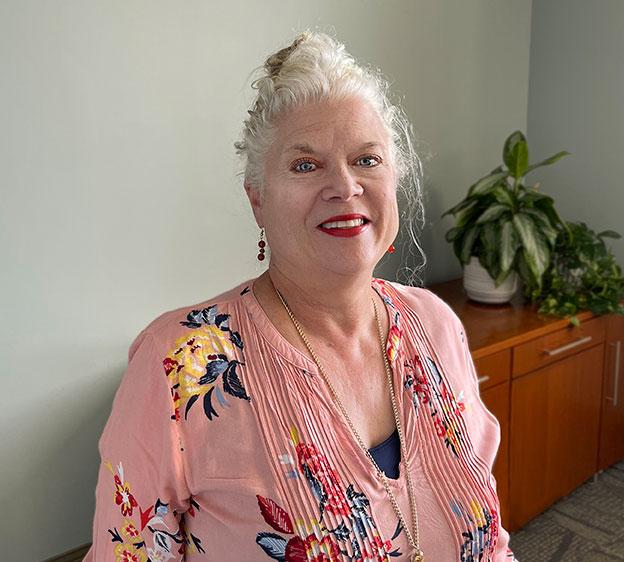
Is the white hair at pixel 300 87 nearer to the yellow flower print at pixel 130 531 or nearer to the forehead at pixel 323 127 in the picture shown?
the forehead at pixel 323 127

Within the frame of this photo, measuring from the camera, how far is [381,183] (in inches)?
45.6

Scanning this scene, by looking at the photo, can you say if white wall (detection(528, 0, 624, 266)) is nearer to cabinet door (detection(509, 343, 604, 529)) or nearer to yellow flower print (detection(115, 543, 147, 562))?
cabinet door (detection(509, 343, 604, 529))

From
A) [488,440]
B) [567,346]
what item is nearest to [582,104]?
[567,346]

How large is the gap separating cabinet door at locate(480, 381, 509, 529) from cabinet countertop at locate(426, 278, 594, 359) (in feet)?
0.52

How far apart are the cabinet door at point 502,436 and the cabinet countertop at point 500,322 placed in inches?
6.2

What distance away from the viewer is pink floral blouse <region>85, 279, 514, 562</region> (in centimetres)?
103

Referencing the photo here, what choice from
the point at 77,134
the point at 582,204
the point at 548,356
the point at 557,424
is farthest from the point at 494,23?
the point at 77,134

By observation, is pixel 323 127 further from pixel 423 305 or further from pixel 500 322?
pixel 500 322

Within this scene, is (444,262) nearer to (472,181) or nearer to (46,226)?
(472,181)

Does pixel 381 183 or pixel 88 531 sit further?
Answer: pixel 88 531

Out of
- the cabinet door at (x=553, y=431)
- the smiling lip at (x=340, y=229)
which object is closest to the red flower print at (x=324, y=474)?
the smiling lip at (x=340, y=229)

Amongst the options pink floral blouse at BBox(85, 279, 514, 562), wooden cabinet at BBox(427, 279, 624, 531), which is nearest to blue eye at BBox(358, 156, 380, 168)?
pink floral blouse at BBox(85, 279, 514, 562)

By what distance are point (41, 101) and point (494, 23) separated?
206cm

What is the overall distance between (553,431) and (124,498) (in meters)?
1.97
